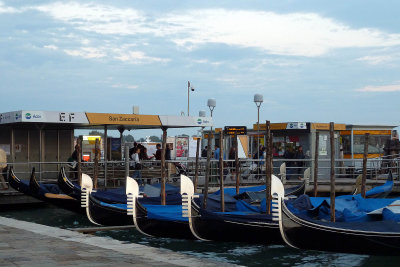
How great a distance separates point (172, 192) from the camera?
1902 cm

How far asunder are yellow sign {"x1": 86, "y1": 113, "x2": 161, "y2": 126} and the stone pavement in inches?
447

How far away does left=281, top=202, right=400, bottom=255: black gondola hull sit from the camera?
11.6 m

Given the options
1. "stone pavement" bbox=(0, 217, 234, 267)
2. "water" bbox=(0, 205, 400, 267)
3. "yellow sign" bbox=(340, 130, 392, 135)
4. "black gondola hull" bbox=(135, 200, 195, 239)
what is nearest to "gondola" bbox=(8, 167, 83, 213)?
"water" bbox=(0, 205, 400, 267)

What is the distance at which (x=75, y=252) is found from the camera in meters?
9.04

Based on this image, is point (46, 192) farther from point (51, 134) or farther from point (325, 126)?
→ point (325, 126)

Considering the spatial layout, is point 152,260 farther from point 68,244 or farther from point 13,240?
point 13,240

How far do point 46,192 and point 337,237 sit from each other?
35.5 feet

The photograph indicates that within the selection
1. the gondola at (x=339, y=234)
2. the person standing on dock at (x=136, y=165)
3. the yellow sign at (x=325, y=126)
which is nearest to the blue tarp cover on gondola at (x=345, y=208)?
the gondola at (x=339, y=234)

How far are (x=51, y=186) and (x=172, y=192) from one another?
4.18 metres

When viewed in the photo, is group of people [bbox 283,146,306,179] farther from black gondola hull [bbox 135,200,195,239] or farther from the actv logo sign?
black gondola hull [bbox 135,200,195,239]

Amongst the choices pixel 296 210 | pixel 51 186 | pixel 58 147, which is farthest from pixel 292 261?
pixel 58 147

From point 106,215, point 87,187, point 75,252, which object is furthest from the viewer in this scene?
point 87,187

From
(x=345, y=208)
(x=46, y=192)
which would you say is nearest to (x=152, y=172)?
(x=46, y=192)

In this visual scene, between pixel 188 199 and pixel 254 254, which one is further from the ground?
pixel 188 199
